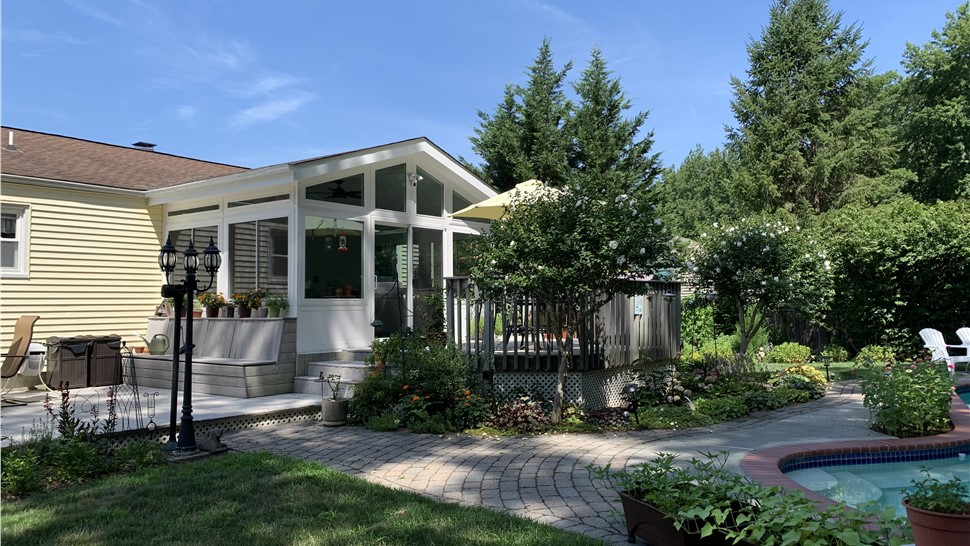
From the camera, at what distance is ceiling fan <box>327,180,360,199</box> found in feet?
32.4

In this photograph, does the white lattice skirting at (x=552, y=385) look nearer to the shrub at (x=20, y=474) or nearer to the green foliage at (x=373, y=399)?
the green foliage at (x=373, y=399)

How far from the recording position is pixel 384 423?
713cm

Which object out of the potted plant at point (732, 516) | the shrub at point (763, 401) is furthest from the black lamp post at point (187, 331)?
the shrub at point (763, 401)

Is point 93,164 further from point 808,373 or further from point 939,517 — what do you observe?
point 939,517

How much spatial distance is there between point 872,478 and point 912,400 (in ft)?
4.47

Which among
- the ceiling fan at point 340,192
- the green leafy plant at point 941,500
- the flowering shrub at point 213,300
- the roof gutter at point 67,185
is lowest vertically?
the green leafy plant at point 941,500

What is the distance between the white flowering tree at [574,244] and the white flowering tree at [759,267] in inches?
152

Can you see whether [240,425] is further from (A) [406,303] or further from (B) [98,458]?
(A) [406,303]

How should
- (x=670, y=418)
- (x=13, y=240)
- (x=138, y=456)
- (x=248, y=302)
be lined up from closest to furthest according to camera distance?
1. (x=138, y=456)
2. (x=670, y=418)
3. (x=248, y=302)
4. (x=13, y=240)

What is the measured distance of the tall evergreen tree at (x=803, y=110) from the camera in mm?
21531

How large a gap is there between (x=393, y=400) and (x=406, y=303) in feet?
10.7

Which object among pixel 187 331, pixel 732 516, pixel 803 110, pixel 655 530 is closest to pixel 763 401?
pixel 655 530

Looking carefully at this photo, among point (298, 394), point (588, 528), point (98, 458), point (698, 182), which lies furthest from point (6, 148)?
point (698, 182)

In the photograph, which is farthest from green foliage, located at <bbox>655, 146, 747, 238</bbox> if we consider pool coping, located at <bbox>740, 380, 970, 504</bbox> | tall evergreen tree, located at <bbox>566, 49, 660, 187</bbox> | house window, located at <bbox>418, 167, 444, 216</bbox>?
pool coping, located at <bbox>740, 380, 970, 504</bbox>
